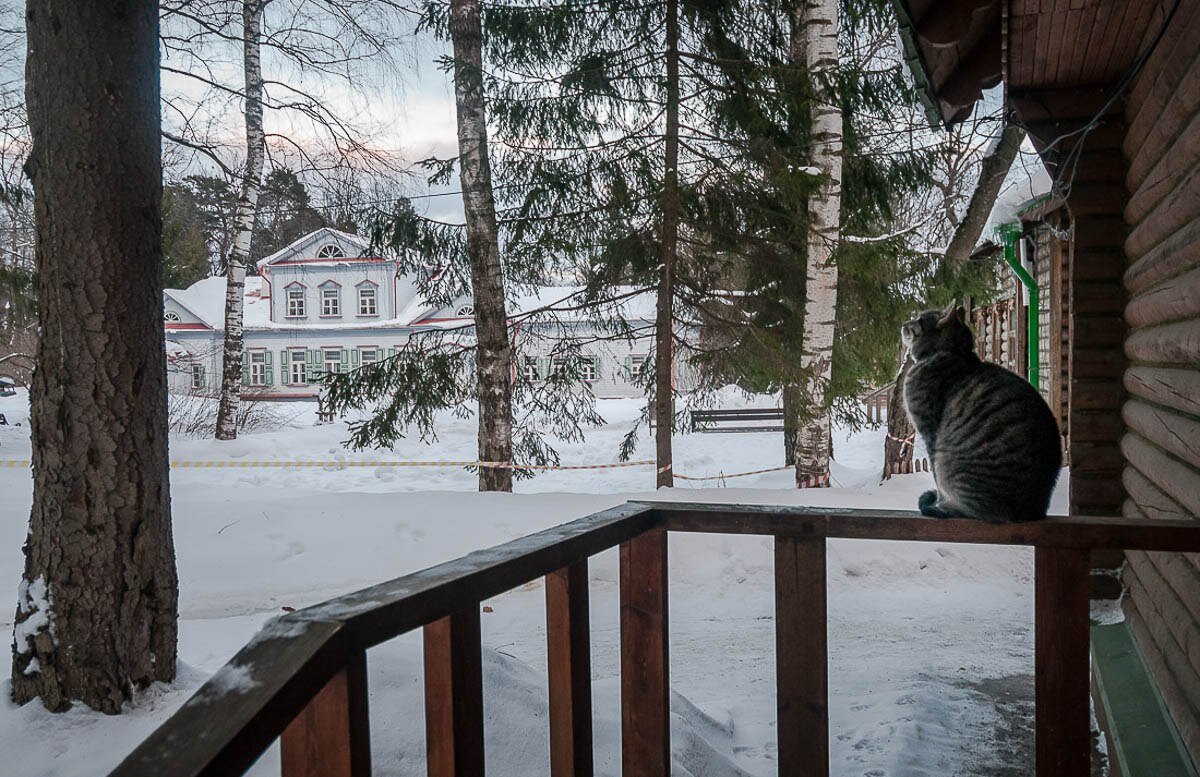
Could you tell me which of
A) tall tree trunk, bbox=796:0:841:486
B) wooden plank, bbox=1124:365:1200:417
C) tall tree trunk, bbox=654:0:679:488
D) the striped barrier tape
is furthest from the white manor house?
wooden plank, bbox=1124:365:1200:417

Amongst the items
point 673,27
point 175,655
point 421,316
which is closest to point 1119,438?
point 175,655

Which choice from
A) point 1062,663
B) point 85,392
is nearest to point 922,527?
point 1062,663

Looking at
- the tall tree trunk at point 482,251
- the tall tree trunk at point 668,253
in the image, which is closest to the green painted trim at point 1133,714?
the tall tree trunk at point 668,253

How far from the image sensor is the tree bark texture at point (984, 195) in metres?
8.68

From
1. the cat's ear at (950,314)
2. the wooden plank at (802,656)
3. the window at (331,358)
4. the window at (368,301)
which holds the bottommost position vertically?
the wooden plank at (802,656)

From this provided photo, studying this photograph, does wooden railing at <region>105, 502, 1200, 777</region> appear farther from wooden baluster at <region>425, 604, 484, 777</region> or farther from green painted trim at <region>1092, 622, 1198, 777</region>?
green painted trim at <region>1092, 622, 1198, 777</region>

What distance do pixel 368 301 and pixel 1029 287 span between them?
26.6 m

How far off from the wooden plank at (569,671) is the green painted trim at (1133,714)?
6.49 feet

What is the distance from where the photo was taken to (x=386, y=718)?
10.1ft

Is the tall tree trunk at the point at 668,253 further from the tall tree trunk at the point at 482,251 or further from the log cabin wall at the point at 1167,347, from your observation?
the log cabin wall at the point at 1167,347

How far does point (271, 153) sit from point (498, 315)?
494 cm

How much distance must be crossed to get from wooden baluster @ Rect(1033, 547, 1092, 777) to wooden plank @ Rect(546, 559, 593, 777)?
1163 mm

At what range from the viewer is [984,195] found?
9500 mm

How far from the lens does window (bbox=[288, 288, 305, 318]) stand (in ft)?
109
